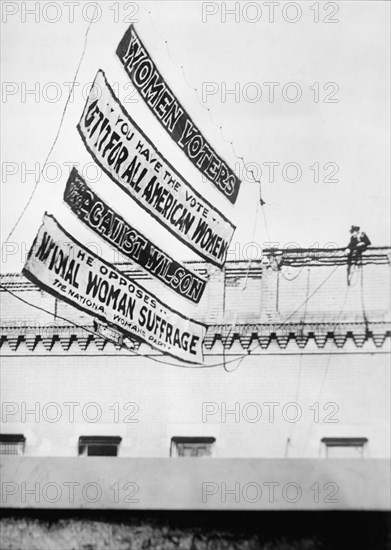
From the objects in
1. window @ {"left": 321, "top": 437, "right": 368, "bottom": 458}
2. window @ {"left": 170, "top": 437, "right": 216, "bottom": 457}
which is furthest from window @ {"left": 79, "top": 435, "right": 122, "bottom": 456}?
window @ {"left": 321, "top": 437, "right": 368, "bottom": 458}

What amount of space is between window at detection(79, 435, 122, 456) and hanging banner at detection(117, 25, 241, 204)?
168 centimetres

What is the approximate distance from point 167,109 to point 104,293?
3.95ft

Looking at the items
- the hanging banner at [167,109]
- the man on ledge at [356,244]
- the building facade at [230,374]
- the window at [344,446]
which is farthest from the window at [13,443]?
the man on ledge at [356,244]

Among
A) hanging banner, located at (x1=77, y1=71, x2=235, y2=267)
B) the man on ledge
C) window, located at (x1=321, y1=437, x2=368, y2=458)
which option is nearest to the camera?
window, located at (x1=321, y1=437, x2=368, y2=458)

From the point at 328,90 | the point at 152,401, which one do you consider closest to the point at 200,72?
the point at 328,90

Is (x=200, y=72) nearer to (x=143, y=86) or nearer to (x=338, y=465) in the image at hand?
(x=143, y=86)

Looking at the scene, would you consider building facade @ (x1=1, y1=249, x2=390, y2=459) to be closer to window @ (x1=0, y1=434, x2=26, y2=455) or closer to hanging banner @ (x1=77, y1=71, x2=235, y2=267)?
window @ (x1=0, y1=434, x2=26, y2=455)

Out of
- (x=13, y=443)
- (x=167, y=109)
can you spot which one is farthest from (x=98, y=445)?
(x=167, y=109)

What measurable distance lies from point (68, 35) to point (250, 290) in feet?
6.40

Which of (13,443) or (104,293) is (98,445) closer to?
(13,443)

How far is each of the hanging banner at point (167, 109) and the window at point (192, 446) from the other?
1.52 meters

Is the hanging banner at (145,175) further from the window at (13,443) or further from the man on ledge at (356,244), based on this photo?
the window at (13,443)

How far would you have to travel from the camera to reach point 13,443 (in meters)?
4.92

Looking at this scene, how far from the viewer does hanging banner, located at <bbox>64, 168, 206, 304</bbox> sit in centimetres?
498
